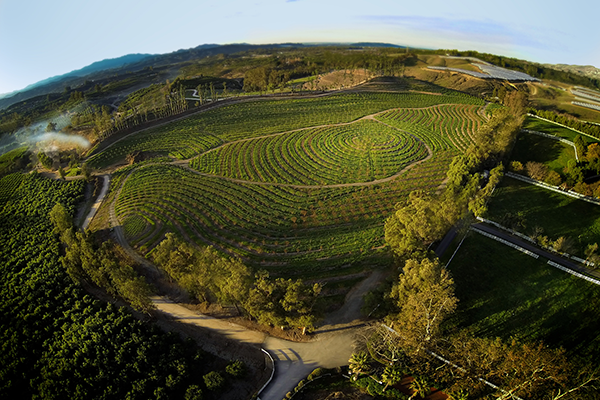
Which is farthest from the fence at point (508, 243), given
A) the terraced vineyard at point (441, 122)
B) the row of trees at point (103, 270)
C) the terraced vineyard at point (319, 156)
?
the row of trees at point (103, 270)

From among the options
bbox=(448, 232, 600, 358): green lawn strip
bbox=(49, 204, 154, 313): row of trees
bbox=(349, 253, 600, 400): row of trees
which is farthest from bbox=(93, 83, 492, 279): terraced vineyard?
bbox=(448, 232, 600, 358): green lawn strip

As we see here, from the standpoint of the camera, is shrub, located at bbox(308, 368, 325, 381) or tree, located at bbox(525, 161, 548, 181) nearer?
shrub, located at bbox(308, 368, 325, 381)

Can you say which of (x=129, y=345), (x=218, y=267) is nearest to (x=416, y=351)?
(x=218, y=267)

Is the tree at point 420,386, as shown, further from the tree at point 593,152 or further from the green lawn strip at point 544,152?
the tree at point 593,152

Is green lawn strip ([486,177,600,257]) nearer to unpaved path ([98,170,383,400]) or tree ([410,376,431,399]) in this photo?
unpaved path ([98,170,383,400])

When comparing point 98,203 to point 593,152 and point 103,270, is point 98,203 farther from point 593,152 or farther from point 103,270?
point 593,152

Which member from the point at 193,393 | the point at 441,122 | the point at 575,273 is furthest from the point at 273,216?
the point at 441,122
